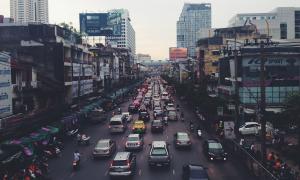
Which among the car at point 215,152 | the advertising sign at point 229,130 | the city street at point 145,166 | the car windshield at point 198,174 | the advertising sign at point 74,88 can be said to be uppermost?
the advertising sign at point 74,88

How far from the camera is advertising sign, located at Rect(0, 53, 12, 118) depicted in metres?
35.8

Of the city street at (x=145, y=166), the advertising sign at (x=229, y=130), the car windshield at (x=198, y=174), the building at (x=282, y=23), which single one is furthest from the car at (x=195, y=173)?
the building at (x=282, y=23)

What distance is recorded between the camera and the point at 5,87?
36.8m

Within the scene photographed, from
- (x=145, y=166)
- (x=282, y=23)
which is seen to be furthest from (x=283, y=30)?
(x=145, y=166)

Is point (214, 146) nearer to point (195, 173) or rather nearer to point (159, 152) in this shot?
point (159, 152)

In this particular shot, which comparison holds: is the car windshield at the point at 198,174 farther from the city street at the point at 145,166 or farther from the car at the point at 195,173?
the city street at the point at 145,166

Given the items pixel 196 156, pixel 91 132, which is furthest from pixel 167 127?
pixel 196 156

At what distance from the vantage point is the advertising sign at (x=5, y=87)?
35.8 meters

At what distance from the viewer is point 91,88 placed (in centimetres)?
8412

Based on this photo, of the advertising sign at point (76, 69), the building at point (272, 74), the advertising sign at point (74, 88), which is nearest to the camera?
the building at point (272, 74)

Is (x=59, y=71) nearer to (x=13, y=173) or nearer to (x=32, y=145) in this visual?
(x=32, y=145)

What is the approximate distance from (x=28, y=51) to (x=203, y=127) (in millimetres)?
23728

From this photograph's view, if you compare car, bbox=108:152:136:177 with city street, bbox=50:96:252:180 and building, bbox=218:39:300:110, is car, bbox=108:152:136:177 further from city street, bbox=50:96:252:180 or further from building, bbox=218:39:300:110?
building, bbox=218:39:300:110

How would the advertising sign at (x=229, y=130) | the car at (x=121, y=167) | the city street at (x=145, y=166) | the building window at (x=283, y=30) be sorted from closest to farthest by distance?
1. the car at (x=121, y=167)
2. the city street at (x=145, y=166)
3. the advertising sign at (x=229, y=130)
4. the building window at (x=283, y=30)
